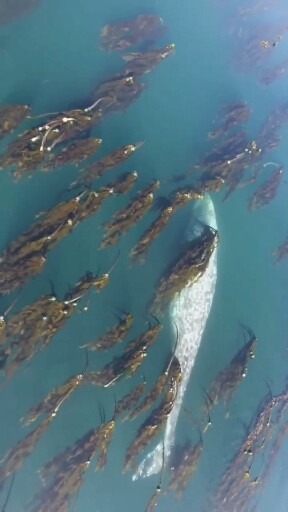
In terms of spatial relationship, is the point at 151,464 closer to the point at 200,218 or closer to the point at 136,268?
the point at 136,268

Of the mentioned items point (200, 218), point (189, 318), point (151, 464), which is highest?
point (200, 218)

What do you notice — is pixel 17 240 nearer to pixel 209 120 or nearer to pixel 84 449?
pixel 84 449

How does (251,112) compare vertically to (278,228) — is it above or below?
above

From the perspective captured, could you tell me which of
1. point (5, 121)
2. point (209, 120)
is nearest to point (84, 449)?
point (5, 121)

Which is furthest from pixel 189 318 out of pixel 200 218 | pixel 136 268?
pixel 200 218

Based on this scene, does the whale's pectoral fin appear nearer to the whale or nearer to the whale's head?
the whale

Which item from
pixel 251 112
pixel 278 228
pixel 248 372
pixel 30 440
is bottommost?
pixel 248 372

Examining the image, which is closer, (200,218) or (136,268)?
(136,268)
